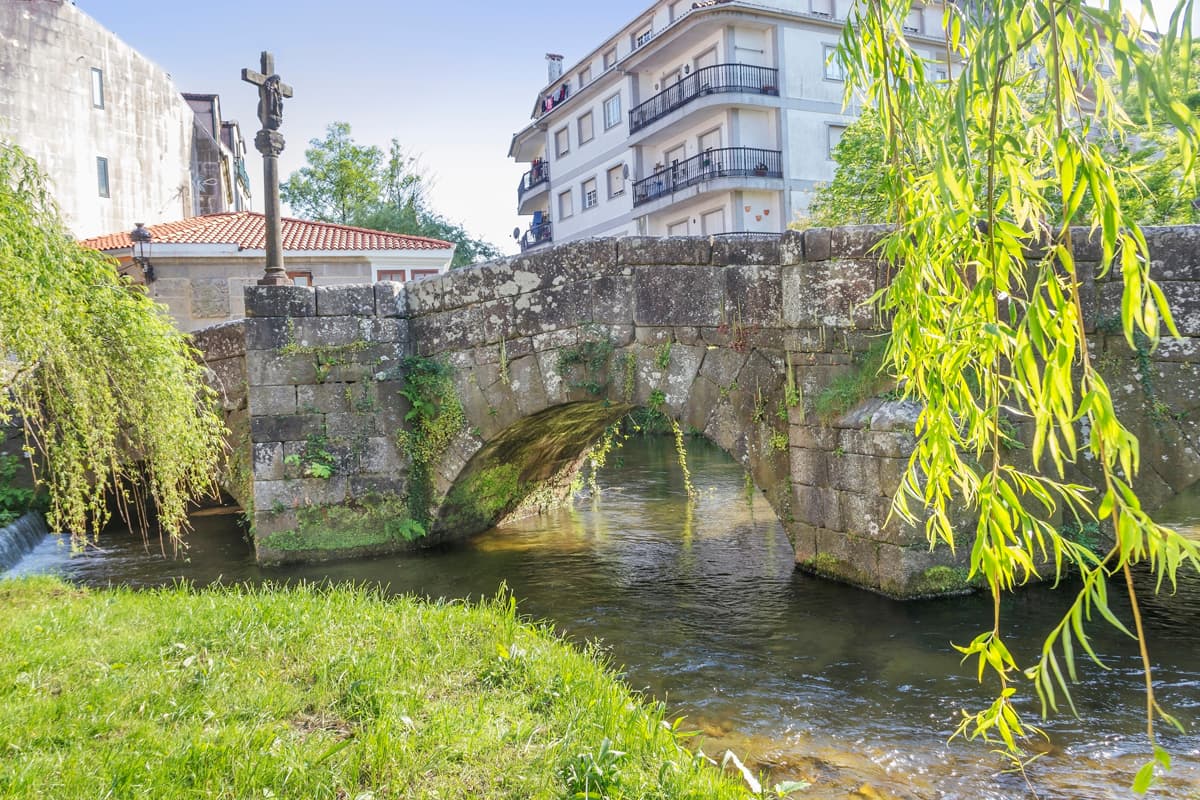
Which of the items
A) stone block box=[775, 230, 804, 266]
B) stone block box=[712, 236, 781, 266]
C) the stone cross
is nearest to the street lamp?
the stone cross

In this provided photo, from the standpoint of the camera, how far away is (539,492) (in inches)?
372

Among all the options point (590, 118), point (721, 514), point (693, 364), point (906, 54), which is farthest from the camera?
point (590, 118)

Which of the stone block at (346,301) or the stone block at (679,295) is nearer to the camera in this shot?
the stone block at (679,295)

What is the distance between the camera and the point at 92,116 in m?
19.6

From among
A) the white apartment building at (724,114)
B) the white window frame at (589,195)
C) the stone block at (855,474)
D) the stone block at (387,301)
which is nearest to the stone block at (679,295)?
the stone block at (855,474)

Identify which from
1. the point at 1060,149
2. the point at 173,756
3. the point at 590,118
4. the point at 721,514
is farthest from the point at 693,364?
the point at 590,118

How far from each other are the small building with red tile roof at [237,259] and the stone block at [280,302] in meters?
8.07

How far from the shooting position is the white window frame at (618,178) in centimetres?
2508

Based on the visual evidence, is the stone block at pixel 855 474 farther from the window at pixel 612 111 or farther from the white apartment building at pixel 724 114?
the window at pixel 612 111

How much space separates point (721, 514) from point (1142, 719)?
5.52m

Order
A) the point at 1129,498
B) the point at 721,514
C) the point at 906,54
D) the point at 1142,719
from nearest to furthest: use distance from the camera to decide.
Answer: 1. the point at 1129,498
2. the point at 906,54
3. the point at 1142,719
4. the point at 721,514

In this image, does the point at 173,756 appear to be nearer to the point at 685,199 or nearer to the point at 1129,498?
the point at 1129,498

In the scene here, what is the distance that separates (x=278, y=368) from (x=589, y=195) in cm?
2087

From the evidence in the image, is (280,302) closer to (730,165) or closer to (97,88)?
(730,165)
